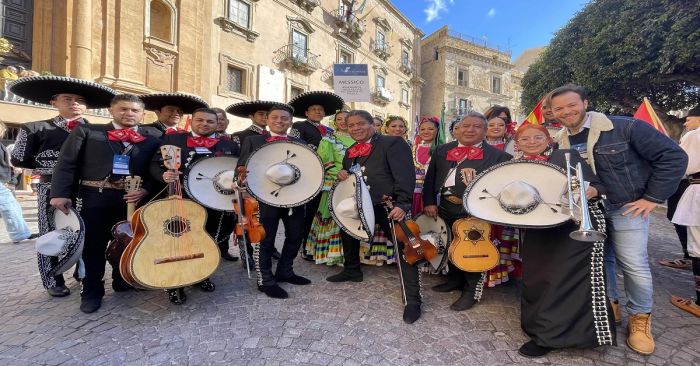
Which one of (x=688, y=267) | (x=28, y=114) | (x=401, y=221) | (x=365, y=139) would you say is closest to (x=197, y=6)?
(x=28, y=114)

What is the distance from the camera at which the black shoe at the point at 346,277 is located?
13.3 ft

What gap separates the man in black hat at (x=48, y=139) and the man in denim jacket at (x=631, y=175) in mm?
4608

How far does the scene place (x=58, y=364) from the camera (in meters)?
2.37

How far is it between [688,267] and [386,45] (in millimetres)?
28545

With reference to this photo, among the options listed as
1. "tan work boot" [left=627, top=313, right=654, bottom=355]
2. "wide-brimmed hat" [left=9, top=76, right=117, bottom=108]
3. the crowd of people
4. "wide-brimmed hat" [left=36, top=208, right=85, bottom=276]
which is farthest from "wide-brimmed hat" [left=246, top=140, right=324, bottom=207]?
"tan work boot" [left=627, top=313, right=654, bottom=355]

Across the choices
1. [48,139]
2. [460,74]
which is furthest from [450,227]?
[460,74]

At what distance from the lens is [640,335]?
2643 mm

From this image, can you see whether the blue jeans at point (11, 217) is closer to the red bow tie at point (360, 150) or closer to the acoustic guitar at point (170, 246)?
the acoustic guitar at point (170, 246)

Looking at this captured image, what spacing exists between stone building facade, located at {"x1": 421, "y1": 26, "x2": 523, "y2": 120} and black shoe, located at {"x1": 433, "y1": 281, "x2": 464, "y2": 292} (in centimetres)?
3320

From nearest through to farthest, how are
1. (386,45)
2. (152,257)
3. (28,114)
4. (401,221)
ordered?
(152,257) < (401,221) < (28,114) < (386,45)

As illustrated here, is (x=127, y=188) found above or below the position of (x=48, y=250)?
above

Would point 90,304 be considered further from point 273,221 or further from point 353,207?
point 353,207

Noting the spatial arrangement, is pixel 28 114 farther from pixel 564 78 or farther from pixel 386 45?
pixel 386 45

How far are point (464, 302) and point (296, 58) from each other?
757 inches
